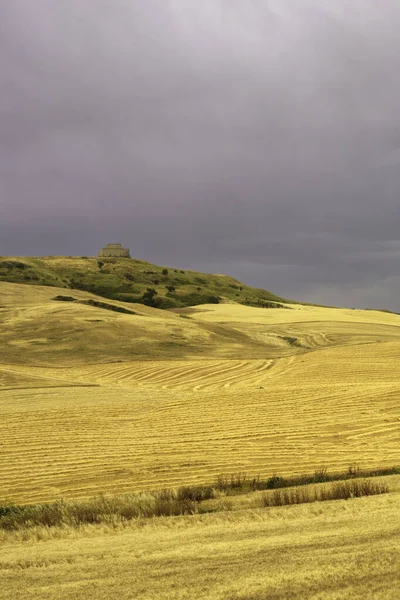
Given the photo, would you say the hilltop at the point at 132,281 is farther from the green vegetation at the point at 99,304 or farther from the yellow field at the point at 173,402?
the yellow field at the point at 173,402

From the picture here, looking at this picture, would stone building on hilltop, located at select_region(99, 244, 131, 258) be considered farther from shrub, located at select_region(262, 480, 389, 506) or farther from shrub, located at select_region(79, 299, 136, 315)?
shrub, located at select_region(262, 480, 389, 506)

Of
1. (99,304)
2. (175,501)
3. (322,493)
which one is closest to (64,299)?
(99,304)

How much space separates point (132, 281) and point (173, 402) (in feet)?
271

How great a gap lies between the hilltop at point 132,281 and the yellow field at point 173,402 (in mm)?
36399

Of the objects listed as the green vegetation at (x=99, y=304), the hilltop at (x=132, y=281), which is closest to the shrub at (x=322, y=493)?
the green vegetation at (x=99, y=304)

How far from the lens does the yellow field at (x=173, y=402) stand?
18.8m

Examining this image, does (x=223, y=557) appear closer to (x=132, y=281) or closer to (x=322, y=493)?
(x=322, y=493)

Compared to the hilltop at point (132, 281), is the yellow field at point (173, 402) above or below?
below

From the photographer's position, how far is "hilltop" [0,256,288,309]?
10275 centimetres

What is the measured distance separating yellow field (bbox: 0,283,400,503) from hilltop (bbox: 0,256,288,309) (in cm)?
3640

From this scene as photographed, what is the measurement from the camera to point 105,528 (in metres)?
13.0

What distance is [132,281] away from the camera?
11212 cm

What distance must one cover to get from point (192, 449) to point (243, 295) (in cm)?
10046

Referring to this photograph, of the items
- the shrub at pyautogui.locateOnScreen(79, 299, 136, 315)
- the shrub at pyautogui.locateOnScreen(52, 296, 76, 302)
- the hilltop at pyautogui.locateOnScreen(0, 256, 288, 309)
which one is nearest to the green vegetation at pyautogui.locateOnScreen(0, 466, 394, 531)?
the shrub at pyautogui.locateOnScreen(79, 299, 136, 315)
